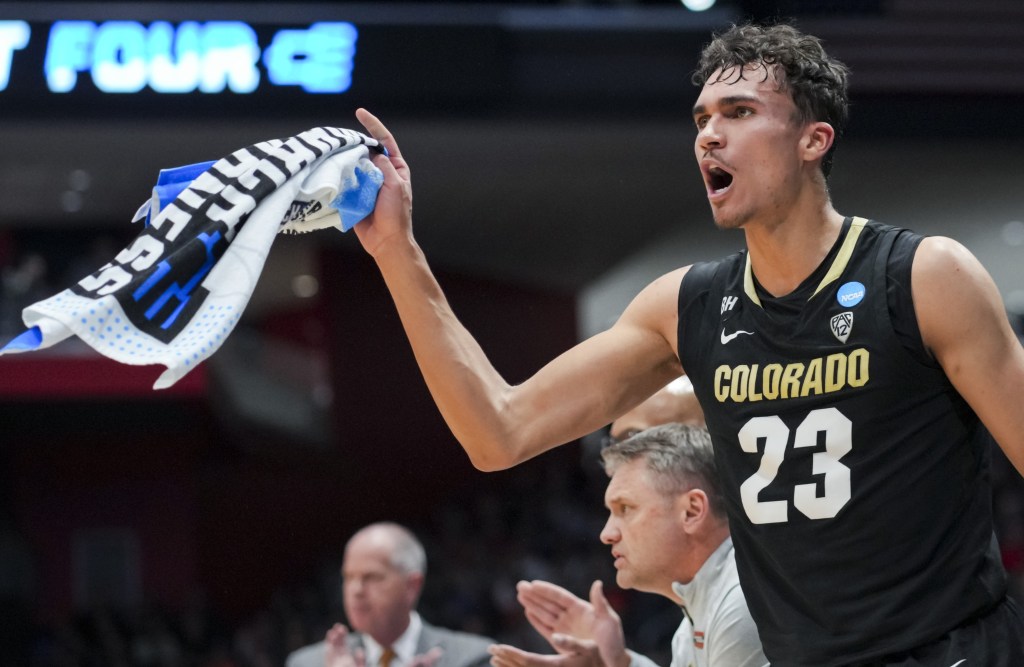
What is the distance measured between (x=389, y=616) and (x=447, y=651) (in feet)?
0.90

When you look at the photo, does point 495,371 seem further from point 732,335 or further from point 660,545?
point 660,545

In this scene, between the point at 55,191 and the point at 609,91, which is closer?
the point at 609,91

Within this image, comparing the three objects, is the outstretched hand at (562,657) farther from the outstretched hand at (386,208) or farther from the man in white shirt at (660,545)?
the outstretched hand at (386,208)

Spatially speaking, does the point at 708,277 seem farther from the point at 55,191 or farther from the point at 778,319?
the point at 55,191

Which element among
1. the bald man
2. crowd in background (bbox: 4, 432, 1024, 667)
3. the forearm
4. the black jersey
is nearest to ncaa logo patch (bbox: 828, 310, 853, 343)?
the black jersey

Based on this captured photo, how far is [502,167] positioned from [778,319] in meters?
8.16

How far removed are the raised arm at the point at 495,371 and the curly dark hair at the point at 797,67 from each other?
35cm

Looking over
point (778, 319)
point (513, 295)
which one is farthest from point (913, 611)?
point (513, 295)

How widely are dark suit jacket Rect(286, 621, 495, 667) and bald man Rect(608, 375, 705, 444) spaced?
1.42 metres

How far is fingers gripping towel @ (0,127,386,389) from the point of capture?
1.84m

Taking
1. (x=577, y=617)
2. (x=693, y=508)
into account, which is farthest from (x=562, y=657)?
(x=693, y=508)

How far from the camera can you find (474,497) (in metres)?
13.6

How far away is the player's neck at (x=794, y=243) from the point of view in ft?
6.73

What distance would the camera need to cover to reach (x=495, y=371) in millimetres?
2188
